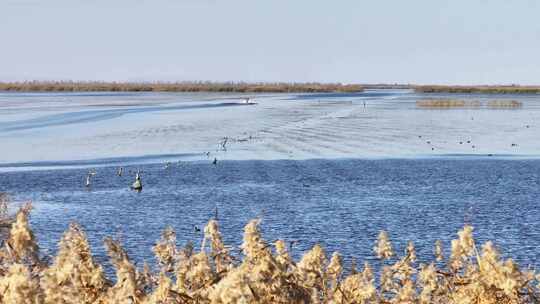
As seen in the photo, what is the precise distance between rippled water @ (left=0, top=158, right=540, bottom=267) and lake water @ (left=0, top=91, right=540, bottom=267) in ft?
0.23

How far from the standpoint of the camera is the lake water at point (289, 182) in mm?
30469

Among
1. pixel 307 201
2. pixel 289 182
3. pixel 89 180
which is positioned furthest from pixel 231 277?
pixel 89 180

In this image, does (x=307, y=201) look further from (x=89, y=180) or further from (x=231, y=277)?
(x=231, y=277)

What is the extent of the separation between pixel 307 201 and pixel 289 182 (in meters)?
6.37

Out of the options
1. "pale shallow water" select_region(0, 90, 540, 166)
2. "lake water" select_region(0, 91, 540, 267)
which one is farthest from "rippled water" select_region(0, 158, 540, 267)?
"pale shallow water" select_region(0, 90, 540, 166)

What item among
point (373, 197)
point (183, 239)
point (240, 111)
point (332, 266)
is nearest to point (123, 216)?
point (183, 239)

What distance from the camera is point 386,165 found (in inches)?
2050

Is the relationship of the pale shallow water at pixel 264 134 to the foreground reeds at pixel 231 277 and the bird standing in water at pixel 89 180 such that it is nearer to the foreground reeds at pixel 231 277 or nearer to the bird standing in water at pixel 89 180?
the bird standing in water at pixel 89 180

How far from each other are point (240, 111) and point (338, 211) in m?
82.4

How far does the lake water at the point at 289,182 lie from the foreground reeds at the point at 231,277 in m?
1.21

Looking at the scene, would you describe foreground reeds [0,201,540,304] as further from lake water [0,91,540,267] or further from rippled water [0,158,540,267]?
rippled water [0,158,540,267]

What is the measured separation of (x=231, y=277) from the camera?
17.6 ft

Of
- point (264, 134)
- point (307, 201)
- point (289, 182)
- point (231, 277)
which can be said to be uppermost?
point (231, 277)

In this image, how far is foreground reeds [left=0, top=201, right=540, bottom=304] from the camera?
589 cm
